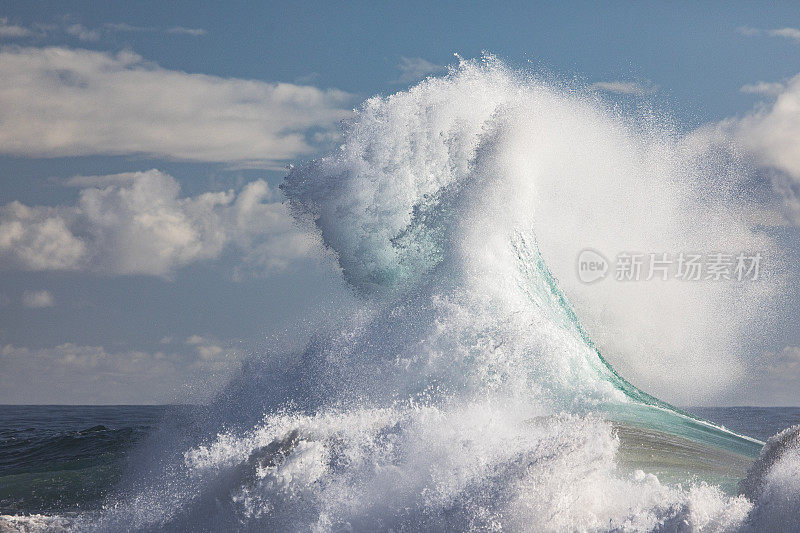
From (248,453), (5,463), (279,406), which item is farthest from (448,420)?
(5,463)

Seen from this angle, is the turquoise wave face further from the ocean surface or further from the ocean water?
the ocean surface

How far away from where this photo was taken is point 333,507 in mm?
7988

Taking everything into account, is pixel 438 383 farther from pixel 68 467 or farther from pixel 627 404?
pixel 68 467

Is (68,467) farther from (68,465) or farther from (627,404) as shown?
(627,404)

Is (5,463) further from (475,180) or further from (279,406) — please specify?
(475,180)

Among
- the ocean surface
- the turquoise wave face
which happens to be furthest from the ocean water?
the turquoise wave face

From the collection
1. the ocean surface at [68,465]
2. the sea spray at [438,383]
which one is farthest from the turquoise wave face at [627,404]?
the ocean surface at [68,465]

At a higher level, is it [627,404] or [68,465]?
[627,404]

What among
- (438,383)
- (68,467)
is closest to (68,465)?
(68,467)

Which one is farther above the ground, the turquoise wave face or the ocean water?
the turquoise wave face

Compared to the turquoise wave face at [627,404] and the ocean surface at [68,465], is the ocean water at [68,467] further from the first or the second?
the turquoise wave face at [627,404]

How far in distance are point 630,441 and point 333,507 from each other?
599 cm

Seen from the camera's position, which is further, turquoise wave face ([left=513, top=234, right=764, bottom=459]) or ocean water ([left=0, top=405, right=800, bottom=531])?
turquoise wave face ([left=513, top=234, right=764, bottom=459])

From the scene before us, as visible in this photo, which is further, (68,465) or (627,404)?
(68,465)
